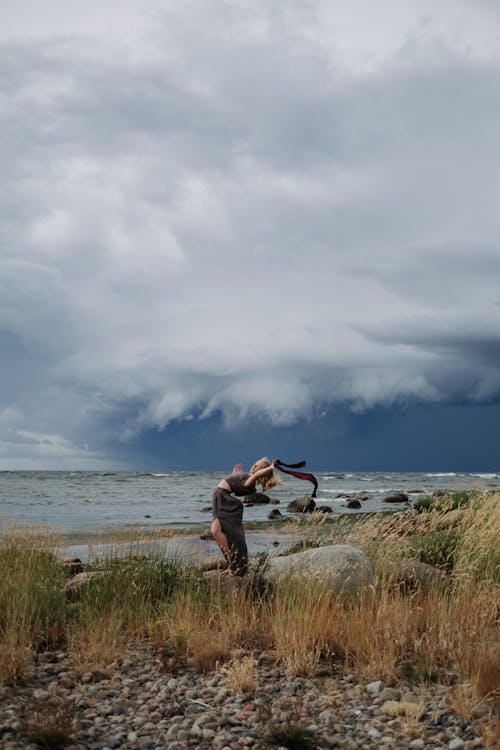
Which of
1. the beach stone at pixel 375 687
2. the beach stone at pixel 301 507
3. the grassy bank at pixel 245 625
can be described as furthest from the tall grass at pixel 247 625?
the beach stone at pixel 301 507

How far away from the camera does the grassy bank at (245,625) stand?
733 cm

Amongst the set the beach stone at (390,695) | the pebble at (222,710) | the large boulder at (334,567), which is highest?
the large boulder at (334,567)

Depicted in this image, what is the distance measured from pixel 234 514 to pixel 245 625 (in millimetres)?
3042

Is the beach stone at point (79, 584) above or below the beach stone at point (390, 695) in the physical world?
above

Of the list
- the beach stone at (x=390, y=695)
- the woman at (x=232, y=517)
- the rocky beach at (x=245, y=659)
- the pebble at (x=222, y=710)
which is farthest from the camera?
the woman at (x=232, y=517)

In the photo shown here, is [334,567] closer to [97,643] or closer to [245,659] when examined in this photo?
[245,659]

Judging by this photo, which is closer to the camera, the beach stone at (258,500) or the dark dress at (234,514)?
the dark dress at (234,514)

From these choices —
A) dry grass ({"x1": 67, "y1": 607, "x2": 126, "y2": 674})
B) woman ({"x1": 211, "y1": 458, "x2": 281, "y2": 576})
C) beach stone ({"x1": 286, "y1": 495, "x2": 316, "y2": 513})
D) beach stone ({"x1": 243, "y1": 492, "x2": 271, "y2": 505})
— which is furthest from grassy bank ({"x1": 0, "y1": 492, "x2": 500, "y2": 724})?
beach stone ({"x1": 243, "y1": 492, "x2": 271, "y2": 505})

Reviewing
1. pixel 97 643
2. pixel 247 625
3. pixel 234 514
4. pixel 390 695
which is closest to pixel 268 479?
pixel 234 514

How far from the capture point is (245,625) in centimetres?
840

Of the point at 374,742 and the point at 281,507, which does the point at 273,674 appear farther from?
the point at 281,507

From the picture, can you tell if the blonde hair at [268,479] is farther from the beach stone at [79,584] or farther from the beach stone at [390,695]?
the beach stone at [390,695]

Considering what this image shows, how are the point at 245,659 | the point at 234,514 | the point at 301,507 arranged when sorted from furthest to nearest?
the point at 301,507
the point at 234,514
the point at 245,659

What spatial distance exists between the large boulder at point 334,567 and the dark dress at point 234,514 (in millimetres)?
615
